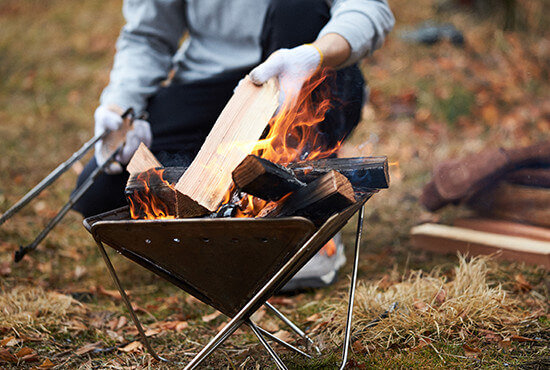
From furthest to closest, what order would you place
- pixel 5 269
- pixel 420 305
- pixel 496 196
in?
1. pixel 496 196
2. pixel 5 269
3. pixel 420 305

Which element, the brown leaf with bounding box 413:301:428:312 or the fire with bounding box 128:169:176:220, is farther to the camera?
the brown leaf with bounding box 413:301:428:312

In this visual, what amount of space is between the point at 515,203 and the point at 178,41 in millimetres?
2008

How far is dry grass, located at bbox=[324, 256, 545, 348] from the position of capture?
184 centimetres

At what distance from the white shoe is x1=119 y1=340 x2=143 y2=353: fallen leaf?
0.76 meters

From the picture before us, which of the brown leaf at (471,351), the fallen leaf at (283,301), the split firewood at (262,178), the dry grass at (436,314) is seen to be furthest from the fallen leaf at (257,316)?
the split firewood at (262,178)

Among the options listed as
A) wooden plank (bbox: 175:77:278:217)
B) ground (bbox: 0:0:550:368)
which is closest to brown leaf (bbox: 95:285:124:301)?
ground (bbox: 0:0:550:368)

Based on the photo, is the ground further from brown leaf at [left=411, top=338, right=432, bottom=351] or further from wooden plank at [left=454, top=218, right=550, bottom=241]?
wooden plank at [left=454, top=218, right=550, bottom=241]

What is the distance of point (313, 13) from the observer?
7.62 ft

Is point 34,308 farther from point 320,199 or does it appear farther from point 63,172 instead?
point 320,199

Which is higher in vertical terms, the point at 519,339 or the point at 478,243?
the point at 519,339

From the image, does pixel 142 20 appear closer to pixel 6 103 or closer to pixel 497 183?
pixel 497 183

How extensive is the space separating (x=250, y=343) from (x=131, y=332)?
1.73 ft

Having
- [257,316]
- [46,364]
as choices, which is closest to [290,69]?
[257,316]

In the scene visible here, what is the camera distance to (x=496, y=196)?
2.78 meters
